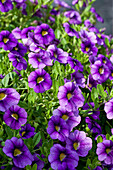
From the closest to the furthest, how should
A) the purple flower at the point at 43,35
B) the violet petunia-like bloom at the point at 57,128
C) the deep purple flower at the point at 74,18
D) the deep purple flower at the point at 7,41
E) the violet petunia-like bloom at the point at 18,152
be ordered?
the violet petunia-like bloom at the point at 18,152
the violet petunia-like bloom at the point at 57,128
the deep purple flower at the point at 7,41
the purple flower at the point at 43,35
the deep purple flower at the point at 74,18

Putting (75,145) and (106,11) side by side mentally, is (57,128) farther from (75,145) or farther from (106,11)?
(106,11)

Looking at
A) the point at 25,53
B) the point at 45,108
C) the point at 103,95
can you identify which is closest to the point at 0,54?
the point at 25,53

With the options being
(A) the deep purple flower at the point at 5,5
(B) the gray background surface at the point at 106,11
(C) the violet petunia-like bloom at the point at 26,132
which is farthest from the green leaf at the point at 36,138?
(B) the gray background surface at the point at 106,11

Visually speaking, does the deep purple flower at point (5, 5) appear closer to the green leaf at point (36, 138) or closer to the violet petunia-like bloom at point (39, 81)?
the violet petunia-like bloom at point (39, 81)

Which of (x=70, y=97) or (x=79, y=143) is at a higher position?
(x=70, y=97)

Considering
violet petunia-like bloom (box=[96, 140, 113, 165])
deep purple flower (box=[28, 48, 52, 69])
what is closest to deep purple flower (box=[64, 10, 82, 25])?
deep purple flower (box=[28, 48, 52, 69])

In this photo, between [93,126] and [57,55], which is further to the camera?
[57,55]

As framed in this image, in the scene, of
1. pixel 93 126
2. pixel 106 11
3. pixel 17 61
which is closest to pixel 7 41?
pixel 17 61
